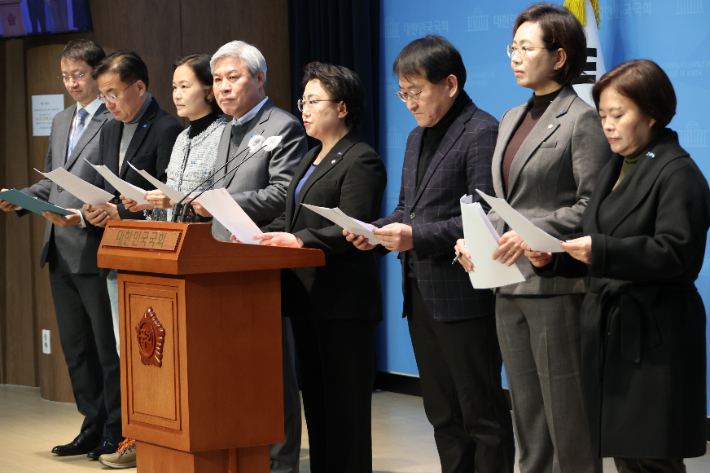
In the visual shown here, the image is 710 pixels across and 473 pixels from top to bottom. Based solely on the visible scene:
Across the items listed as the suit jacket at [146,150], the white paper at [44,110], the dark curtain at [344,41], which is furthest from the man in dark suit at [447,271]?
the white paper at [44,110]

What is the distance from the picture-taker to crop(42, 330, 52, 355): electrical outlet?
17.8ft

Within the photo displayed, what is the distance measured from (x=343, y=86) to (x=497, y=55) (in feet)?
6.65

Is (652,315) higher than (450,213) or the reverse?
the reverse

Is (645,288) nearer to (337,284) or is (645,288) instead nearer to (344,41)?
(337,284)

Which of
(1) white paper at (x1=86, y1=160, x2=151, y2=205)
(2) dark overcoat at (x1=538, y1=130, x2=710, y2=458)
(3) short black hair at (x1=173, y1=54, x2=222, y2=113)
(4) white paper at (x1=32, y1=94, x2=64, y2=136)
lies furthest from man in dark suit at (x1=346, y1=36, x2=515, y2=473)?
(4) white paper at (x1=32, y1=94, x2=64, y2=136)

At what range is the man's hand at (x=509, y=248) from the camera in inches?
89.0

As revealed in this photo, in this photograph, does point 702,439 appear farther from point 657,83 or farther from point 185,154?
point 185,154

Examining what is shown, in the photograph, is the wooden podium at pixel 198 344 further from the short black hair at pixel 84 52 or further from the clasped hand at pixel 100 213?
the short black hair at pixel 84 52

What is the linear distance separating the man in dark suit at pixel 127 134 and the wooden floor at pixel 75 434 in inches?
13.4

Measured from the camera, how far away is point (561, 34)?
2512mm

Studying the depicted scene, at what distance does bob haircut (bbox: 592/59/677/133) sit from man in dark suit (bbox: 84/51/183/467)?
7.40 ft

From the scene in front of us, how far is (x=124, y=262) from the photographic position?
2533 millimetres

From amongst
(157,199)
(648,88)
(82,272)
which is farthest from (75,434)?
(648,88)

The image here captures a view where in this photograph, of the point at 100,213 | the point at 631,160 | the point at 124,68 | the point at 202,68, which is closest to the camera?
the point at 631,160
